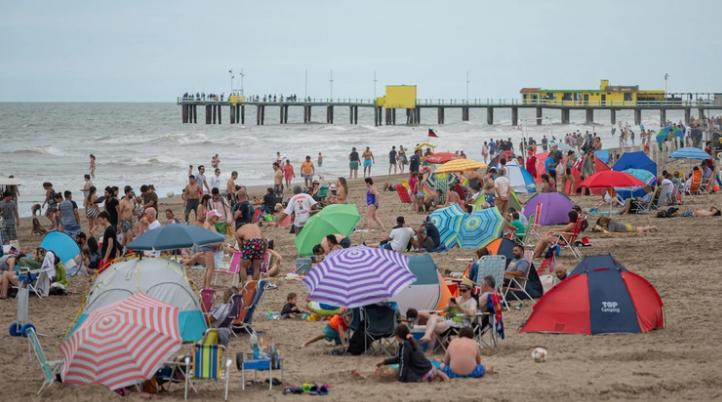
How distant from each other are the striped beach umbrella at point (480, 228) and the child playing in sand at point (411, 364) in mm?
6139

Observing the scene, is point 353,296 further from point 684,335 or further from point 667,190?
point 667,190

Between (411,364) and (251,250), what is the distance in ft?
13.5

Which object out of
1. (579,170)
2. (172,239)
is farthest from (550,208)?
(172,239)

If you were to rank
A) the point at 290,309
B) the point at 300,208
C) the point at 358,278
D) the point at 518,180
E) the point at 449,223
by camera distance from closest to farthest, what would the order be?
the point at 358,278
the point at 290,309
the point at 449,223
the point at 300,208
the point at 518,180

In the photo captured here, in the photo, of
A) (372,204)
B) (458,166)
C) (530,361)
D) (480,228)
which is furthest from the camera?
(458,166)

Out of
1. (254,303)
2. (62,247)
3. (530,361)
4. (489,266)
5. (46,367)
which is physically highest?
(489,266)

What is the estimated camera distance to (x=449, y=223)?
14297 millimetres

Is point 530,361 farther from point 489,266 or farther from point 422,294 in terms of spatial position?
point 489,266

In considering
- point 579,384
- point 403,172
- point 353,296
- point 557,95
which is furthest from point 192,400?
point 557,95

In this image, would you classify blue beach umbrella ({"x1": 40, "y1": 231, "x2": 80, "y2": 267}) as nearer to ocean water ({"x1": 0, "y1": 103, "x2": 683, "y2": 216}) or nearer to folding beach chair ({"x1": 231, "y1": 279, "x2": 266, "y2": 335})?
folding beach chair ({"x1": 231, "y1": 279, "x2": 266, "y2": 335})

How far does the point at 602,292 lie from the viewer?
9.27 meters

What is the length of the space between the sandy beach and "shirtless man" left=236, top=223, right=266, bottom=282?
39 centimetres

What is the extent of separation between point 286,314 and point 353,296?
230 cm

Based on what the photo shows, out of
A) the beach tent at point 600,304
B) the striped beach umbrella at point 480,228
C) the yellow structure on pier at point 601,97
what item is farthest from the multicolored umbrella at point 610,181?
the yellow structure on pier at point 601,97
